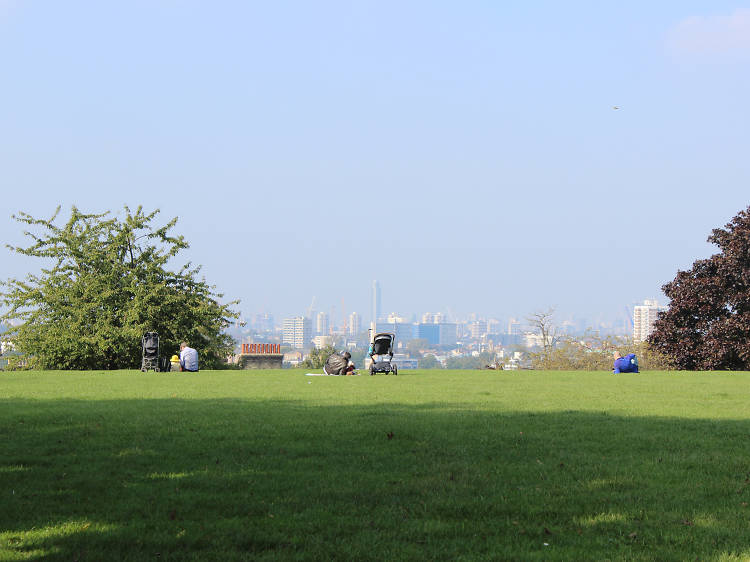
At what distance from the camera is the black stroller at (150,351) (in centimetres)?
3394

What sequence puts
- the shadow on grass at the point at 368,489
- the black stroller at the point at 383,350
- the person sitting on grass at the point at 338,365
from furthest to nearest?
the person sitting on grass at the point at 338,365, the black stroller at the point at 383,350, the shadow on grass at the point at 368,489

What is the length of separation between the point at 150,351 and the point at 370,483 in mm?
27892

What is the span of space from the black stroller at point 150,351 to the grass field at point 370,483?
62.4ft

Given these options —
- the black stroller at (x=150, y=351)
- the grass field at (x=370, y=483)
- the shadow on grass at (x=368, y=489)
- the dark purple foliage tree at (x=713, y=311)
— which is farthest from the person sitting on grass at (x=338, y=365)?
the dark purple foliage tree at (x=713, y=311)

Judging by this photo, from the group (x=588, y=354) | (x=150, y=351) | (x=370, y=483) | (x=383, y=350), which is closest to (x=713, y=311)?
(x=383, y=350)

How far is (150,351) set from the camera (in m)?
34.1

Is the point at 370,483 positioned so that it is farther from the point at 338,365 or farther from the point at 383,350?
the point at 383,350

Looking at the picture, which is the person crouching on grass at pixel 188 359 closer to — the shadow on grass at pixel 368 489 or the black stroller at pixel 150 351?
the black stroller at pixel 150 351

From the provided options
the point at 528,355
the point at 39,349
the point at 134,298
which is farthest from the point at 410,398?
the point at 528,355

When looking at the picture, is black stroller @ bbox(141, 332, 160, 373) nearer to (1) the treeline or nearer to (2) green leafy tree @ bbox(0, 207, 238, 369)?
(2) green leafy tree @ bbox(0, 207, 238, 369)

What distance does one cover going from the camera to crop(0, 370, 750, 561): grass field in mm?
5969

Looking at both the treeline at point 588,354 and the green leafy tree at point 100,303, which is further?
the treeline at point 588,354

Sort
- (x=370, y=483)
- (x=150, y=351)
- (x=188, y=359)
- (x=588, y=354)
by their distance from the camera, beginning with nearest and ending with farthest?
(x=370, y=483)
(x=188, y=359)
(x=150, y=351)
(x=588, y=354)

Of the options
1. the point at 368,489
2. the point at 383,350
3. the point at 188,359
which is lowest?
the point at 368,489
